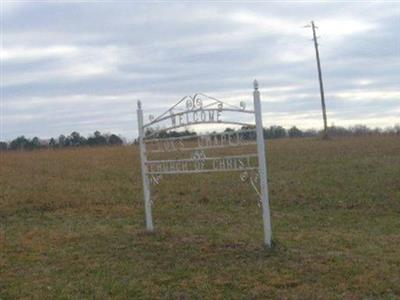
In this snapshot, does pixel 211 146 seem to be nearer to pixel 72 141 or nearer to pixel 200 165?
pixel 200 165

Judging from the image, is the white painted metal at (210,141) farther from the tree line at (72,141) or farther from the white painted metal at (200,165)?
the tree line at (72,141)

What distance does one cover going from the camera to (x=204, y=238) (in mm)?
9930

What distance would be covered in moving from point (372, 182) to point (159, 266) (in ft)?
31.3

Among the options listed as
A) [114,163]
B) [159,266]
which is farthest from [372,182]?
[114,163]

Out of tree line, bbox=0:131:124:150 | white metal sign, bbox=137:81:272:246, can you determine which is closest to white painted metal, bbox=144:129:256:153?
white metal sign, bbox=137:81:272:246

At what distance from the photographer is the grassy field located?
7.05 meters

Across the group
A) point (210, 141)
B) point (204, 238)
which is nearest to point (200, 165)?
point (210, 141)

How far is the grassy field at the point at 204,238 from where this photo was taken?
7.05 m

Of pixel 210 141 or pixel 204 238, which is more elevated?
pixel 210 141

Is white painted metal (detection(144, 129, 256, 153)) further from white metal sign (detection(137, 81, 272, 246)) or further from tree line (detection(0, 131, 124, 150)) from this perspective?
tree line (detection(0, 131, 124, 150))

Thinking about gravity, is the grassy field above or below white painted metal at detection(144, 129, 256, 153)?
below

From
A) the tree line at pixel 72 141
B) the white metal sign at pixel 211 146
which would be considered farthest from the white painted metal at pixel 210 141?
the tree line at pixel 72 141

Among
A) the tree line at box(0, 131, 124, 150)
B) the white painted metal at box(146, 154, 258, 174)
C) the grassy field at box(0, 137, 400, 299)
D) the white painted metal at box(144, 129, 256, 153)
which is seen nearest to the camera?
the grassy field at box(0, 137, 400, 299)

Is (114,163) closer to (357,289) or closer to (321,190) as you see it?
(321,190)
